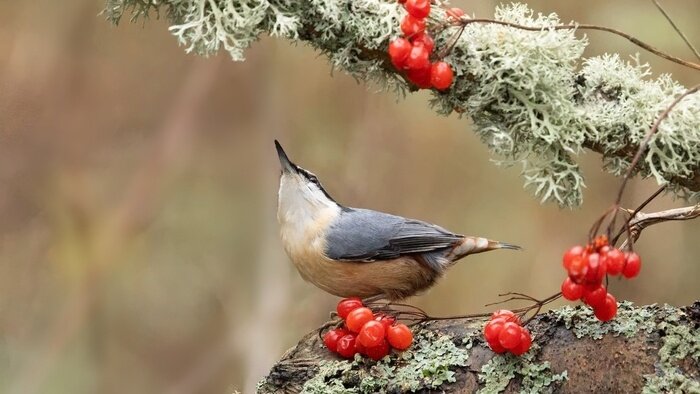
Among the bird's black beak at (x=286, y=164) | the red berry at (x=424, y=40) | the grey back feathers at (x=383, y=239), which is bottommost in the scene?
the grey back feathers at (x=383, y=239)

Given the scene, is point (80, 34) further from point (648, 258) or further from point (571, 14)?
point (648, 258)

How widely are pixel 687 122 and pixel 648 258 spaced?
119 centimetres

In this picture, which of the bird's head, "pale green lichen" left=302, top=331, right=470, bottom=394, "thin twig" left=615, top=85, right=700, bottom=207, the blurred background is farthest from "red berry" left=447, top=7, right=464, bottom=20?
the blurred background

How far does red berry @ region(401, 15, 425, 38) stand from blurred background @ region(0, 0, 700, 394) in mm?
1039

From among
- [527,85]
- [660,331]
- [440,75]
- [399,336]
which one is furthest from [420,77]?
[660,331]

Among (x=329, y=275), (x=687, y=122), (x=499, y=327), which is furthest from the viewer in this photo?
(x=329, y=275)

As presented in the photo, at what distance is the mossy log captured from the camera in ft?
3.88

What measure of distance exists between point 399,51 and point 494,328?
434 mm

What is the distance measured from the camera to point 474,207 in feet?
7.34

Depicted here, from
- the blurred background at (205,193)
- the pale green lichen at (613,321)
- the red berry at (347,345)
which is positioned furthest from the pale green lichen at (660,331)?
the blurred background at (205,193)

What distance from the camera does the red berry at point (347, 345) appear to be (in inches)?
50.8

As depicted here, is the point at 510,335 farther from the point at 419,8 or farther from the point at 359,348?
the point at 419,8

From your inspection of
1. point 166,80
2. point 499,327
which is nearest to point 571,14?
point 166,80

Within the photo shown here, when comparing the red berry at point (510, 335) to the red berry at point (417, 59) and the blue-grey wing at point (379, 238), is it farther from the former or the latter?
the red berry at point (417, 59)
